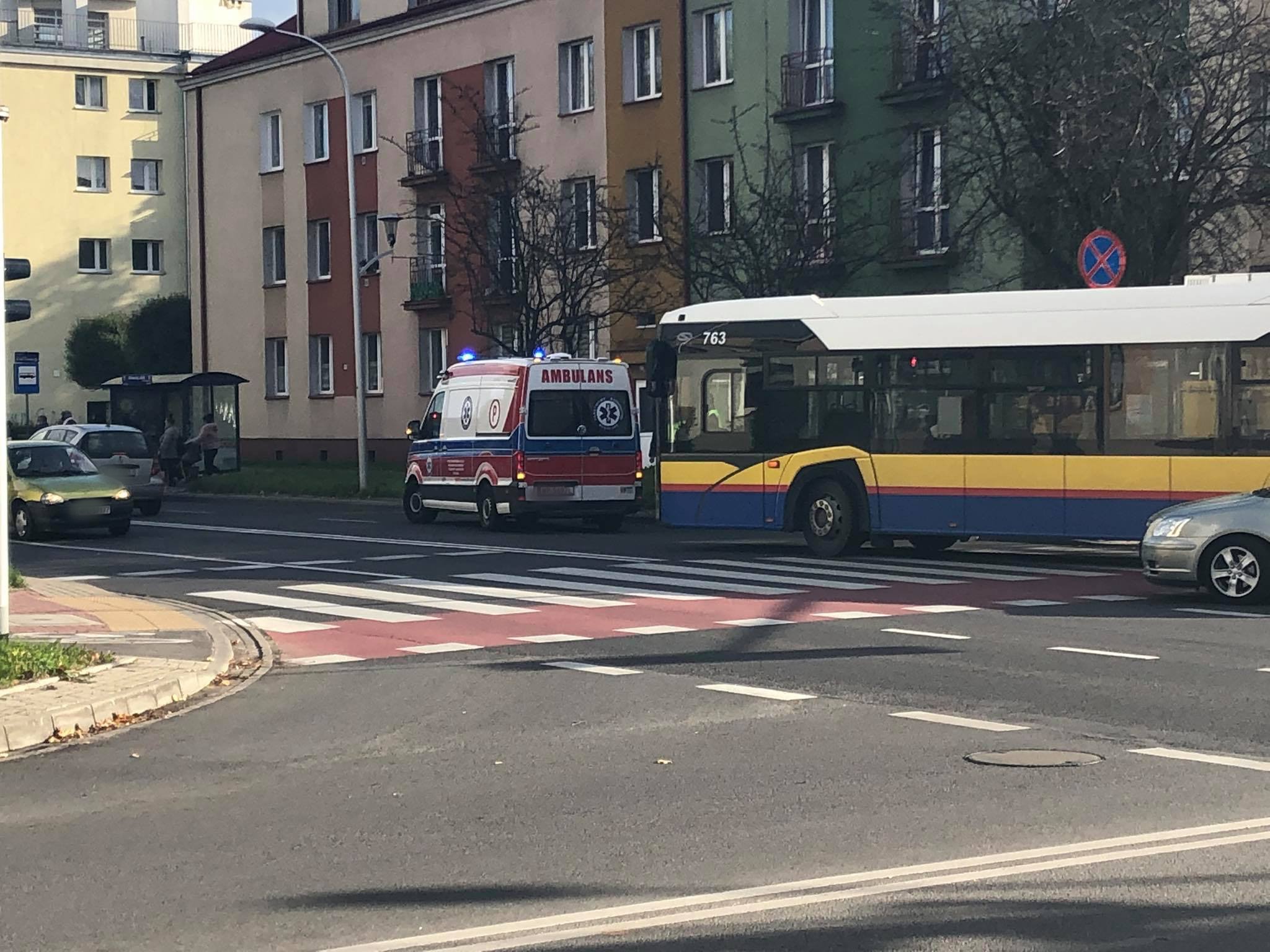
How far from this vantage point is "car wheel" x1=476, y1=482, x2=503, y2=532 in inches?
1104

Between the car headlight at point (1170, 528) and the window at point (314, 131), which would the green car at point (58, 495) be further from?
the window at point (314, 131)

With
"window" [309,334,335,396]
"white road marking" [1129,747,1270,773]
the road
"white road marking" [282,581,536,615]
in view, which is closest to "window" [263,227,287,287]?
"window" [309,334,335,396]

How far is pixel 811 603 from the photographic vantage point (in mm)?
16719

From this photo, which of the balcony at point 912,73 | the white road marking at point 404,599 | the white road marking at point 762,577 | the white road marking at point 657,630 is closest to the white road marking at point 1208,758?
the white road marking at point 657,630

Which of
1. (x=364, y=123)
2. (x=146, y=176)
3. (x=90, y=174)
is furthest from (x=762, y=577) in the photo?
(x=146, y=176)

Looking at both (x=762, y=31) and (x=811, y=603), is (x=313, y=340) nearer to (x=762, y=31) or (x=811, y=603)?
(x=762, y=31)

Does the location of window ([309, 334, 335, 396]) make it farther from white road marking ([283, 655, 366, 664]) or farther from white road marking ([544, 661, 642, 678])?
white road marking ([544, 661, 642, 678])

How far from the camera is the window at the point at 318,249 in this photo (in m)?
53.2

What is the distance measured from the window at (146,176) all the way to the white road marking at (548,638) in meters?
67.6

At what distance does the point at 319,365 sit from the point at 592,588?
36.4 metres

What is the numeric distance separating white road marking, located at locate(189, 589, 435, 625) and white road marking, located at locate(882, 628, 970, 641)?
4.10m

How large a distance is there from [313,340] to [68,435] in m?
19.3

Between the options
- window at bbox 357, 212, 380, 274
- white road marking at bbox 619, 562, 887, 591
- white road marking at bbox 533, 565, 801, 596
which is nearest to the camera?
white road marking at bbox 533, 565, 801, 596

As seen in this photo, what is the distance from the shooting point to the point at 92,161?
7669cm
